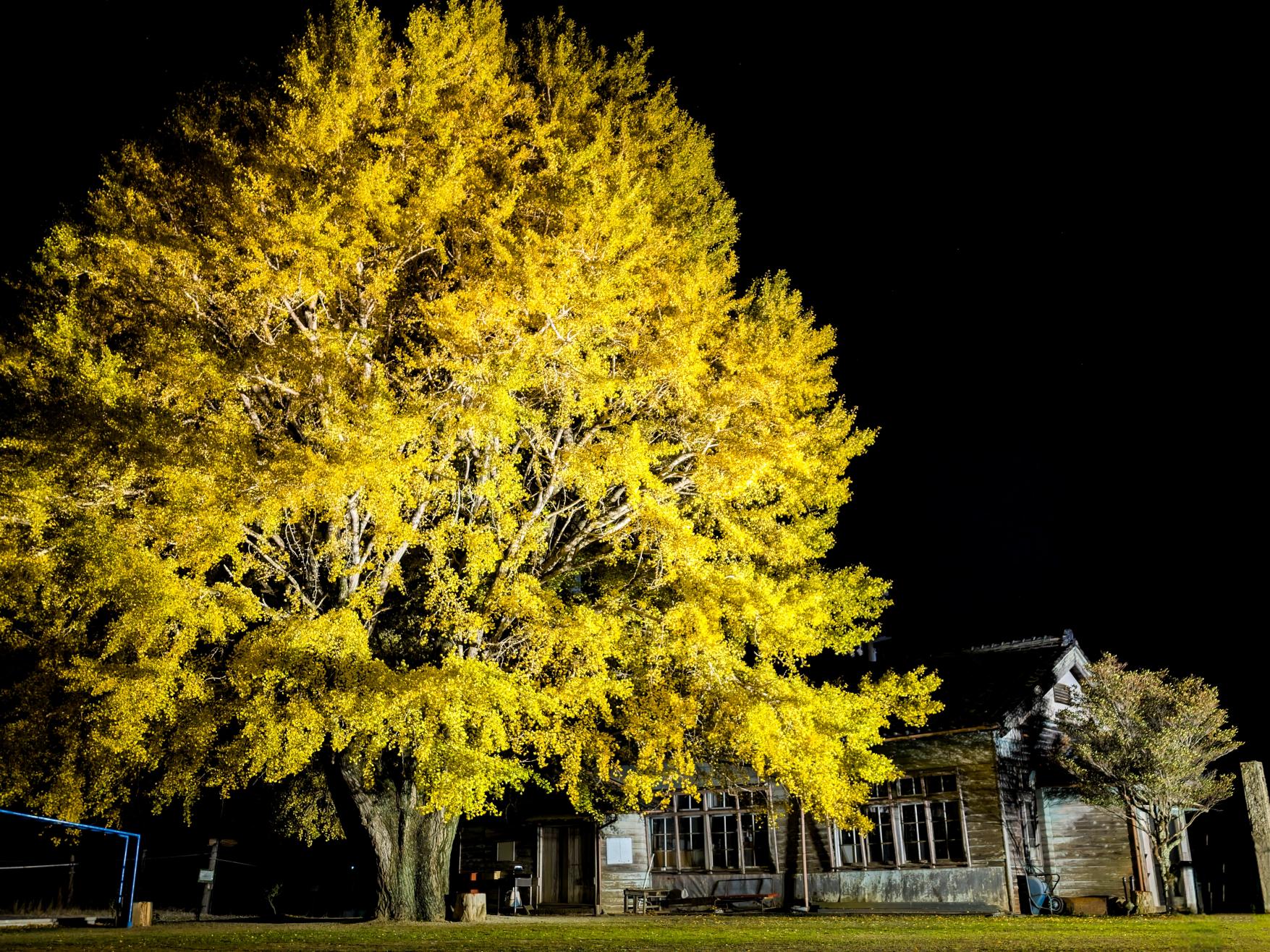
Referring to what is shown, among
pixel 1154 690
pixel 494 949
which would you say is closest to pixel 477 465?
pixel 494 949

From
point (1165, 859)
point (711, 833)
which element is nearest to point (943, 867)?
point (1165, 859)

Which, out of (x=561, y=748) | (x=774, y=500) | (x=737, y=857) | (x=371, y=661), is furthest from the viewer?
(x=737, y=857)

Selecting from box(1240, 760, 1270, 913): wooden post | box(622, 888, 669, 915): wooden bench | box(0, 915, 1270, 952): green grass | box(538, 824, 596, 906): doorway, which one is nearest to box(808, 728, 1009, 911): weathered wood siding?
box(622, 888, 669, 915): wooden bench

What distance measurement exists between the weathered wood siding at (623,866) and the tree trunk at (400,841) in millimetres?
7547

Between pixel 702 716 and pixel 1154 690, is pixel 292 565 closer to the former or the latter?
pixel 702 716

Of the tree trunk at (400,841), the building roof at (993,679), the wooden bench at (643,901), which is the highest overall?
the building roof at (993,679)

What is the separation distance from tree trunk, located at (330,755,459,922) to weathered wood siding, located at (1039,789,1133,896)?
12271 millimetres

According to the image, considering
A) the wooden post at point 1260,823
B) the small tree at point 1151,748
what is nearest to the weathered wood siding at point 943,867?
the small tree at point 1151,748

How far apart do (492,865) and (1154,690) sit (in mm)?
13891

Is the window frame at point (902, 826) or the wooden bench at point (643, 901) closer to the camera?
the window frame at point (902, 826)

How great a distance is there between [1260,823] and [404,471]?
45.5 ft

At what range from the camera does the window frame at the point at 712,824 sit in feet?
61.7

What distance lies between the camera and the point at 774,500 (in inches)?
536

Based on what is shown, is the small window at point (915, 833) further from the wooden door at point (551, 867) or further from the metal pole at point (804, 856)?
the wooden door at point (551, 867)
